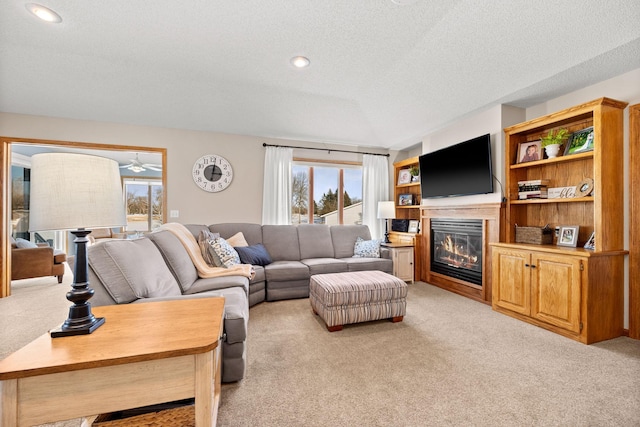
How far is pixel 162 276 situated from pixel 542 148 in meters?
3.92

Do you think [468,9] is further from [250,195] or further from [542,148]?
[250,195]

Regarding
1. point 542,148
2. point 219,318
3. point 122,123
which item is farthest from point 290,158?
point 219,318

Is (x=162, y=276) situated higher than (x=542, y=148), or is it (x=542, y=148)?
(x=542, y=148)

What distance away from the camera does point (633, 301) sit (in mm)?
2432

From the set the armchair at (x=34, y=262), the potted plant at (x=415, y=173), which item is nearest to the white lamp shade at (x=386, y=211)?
the potted plant at (x=415, y=173)

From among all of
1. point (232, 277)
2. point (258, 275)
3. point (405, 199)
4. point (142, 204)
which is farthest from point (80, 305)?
point (142, 204)

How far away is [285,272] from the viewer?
3457 millimetres

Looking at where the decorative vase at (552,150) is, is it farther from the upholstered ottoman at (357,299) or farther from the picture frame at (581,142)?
the upholstered ottoman at (357,299)

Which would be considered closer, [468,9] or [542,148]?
[468,9]

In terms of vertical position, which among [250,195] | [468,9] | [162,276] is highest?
[468,9]

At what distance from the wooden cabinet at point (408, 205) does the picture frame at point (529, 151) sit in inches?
63.0

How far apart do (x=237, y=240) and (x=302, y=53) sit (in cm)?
244

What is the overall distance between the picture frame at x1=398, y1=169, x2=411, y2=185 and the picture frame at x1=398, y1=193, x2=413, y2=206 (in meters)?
0.24

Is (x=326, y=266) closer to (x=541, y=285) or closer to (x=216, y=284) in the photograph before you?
(x=216, y=284)
